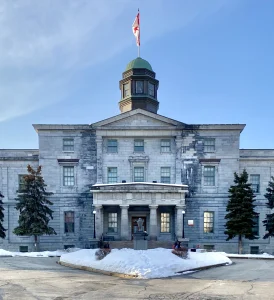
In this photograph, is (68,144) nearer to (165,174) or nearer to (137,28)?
(165,174)

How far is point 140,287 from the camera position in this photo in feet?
44.3

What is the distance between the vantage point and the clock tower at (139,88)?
113 ft

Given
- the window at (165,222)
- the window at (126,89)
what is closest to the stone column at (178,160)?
the window at (165,222)

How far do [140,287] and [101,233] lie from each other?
14.0 m

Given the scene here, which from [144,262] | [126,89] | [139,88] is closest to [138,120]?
[139,88]

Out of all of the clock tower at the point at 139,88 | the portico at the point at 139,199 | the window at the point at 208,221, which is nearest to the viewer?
the portico at the point at 139,199

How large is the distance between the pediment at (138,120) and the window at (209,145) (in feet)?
10.4

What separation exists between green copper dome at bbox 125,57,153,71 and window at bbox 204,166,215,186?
47.8ft

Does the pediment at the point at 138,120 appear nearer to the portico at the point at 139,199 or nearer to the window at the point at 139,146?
the window at the point at 139,146

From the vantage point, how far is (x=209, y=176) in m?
30.2

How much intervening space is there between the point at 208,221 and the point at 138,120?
12.4m

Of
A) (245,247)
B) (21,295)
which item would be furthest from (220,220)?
(21,295)

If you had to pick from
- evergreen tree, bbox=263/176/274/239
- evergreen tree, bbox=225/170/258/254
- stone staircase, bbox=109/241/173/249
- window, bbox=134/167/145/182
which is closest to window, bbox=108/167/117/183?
window, bbox=134/167/145/182

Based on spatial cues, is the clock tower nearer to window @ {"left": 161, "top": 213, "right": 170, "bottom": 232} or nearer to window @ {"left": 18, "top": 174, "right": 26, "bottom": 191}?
window @ {"left": 161, "top": 213, "right": 170, "bottom": 232}
